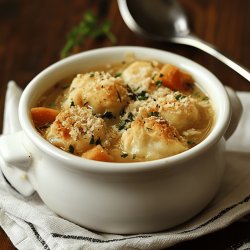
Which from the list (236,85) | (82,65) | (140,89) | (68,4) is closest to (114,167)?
(140,89)

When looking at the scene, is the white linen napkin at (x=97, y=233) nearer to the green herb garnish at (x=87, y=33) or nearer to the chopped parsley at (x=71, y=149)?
the chopped parsley at (x=71, y=149)

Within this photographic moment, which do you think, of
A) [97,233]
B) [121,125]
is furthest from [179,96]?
[97,233]

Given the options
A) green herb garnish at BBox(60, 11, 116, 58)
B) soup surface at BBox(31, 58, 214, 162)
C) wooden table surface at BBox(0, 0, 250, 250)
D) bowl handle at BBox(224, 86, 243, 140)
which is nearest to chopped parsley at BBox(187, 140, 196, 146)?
soup surface at BBox(31, 58, 214, 162)

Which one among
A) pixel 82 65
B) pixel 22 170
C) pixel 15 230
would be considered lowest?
pixel 15 230

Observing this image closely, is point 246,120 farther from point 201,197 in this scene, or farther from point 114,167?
point 114,167

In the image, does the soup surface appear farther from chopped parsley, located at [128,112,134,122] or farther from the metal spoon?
the metal spoon
